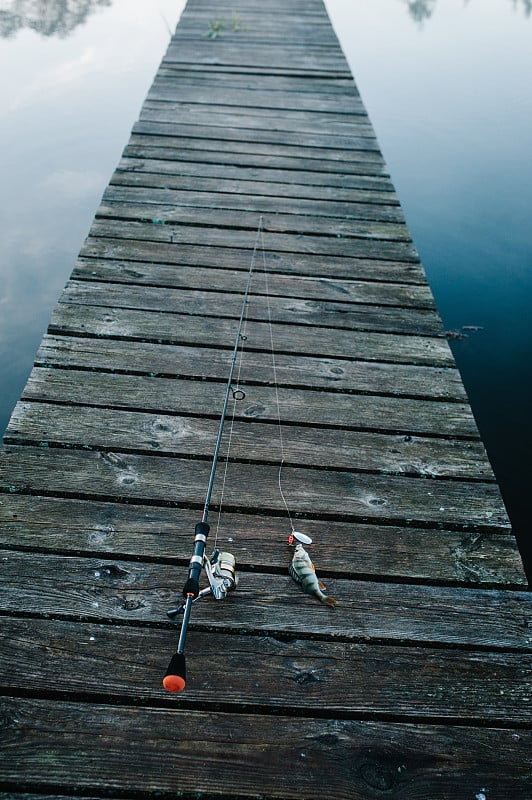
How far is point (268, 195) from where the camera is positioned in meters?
3.71

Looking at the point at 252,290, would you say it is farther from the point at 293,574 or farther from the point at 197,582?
the point at 197,582

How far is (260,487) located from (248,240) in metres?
1.75

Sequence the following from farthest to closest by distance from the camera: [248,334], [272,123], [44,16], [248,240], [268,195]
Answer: [44,16] < [272,123] < [268,195] < [248,240] < [248,334]

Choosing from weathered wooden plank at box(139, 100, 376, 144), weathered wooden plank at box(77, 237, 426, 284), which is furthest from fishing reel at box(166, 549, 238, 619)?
weathered wooden plank at box(139, 100, 376, 144)

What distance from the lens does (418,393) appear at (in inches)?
98.4

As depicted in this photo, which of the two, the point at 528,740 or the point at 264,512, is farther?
the point at 264,512

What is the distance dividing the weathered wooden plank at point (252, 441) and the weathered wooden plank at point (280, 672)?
0.69 meters

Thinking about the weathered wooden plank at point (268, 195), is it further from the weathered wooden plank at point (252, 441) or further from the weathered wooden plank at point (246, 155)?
the weathered wooden plank at point (252, 441)

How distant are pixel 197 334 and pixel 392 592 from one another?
1450 millimetres

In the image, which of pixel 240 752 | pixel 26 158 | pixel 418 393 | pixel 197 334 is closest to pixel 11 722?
pixel 240 752

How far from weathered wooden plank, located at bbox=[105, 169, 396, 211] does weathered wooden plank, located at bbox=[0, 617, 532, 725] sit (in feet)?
8.42

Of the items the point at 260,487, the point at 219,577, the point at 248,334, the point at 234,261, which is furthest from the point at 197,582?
the point at 234,261

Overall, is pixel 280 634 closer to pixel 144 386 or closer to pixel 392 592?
pixel 392 592

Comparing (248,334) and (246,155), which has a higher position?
(246,155)
